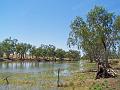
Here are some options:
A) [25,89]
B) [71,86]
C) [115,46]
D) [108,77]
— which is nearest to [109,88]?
[71,86]

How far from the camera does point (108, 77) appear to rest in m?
35.7

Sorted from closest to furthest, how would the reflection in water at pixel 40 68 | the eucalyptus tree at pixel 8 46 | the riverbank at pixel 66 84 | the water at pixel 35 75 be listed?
the riverbank at pixel 66 84 → the water at pixel 35 75 → the reflection in water at pixel 40 68 → the eucalyptus tree at pixel 8 46

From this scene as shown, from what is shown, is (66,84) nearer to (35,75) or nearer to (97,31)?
(35,75)

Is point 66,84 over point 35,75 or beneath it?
beneath

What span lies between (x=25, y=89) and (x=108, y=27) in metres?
47.7

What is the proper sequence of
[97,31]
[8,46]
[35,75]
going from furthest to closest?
[8,46]
[97,31]
[35,75]

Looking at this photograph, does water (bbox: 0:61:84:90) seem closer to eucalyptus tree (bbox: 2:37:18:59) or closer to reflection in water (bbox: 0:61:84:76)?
reflection in water (bbox: 0:61:84:76)

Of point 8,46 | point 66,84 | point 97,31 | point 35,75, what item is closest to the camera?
point 66,84

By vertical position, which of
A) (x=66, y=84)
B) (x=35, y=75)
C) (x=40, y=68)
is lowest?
(x=66, y=84)

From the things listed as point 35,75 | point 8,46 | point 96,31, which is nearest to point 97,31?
point 96,31

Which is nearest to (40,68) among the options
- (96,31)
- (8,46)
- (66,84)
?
(96,31)

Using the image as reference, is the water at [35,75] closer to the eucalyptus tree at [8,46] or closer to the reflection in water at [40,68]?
the reflection in water at [40,68]

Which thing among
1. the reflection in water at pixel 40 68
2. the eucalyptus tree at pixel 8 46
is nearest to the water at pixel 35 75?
the reflection in water at pixel 40 68

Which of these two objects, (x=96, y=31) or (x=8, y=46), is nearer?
(x=96, y=31)
